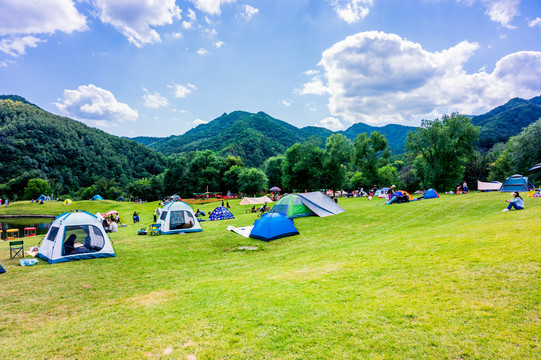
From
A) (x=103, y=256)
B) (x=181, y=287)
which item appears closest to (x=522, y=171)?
(x=181, y=287)

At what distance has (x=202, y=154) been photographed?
2926 inches

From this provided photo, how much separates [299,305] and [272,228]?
950 centimetres

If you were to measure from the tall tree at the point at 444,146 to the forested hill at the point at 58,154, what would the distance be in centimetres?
10165

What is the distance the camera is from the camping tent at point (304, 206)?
68.8 feet

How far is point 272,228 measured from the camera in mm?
15227

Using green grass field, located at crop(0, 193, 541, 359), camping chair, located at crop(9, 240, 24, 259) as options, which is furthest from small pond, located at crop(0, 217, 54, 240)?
green grass field, located at crop(0, 193, 541, 359)

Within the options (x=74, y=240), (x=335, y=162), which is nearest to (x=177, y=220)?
(x=74, y=240)

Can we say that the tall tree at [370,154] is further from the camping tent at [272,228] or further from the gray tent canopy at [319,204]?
the camping tent at [272,228]

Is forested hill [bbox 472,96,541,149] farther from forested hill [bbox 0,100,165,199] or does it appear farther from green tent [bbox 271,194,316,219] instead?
forested hill [bbox 0,100,165,199]

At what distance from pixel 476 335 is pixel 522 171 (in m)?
42.1

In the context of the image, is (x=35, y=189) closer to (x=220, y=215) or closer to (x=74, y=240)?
(x=220, y=215)

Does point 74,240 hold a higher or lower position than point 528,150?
lower

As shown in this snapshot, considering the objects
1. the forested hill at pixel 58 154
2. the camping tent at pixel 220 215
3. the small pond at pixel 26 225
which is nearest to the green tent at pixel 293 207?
the camping tent at pixel 220 215

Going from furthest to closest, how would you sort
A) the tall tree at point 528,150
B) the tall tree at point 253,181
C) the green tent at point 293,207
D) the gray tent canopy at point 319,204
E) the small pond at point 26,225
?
the tall tree at point 253,181, the tall tree at point 528,150, the small pond at point 26,225, the gray tent canopy at point 319,204, the green tent at point 293,207
